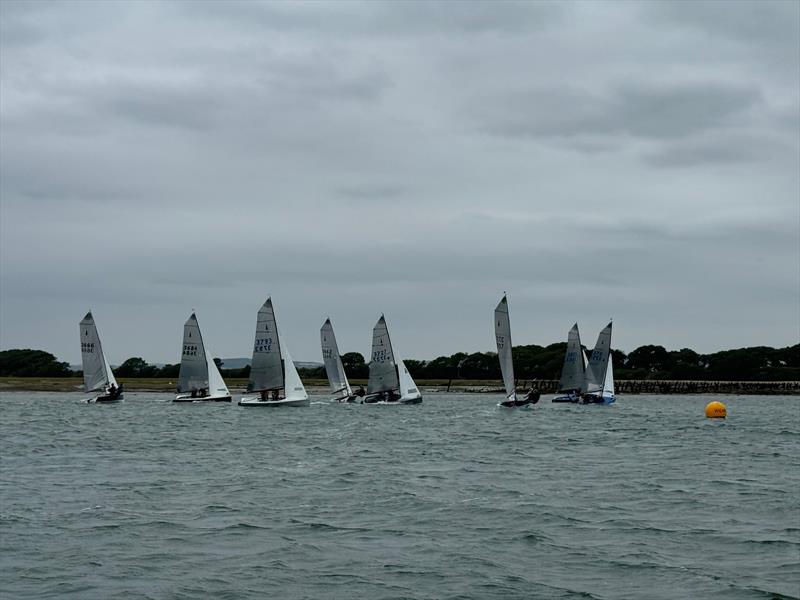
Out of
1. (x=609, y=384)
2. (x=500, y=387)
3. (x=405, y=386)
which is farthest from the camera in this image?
(x=500, y=387)

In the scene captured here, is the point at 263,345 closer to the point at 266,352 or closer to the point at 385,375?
the point at 266,352

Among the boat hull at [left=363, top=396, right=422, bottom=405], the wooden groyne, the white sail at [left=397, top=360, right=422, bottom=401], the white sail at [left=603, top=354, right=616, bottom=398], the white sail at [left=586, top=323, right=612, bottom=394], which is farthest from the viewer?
the wooden groyne

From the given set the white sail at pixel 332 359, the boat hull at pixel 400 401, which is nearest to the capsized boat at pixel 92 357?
the white sail at pixel 332 359

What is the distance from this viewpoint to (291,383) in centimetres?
8306

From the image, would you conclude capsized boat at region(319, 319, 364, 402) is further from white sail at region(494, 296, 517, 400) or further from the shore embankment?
the shore embankment

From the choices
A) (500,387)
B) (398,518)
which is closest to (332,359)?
(500,387)

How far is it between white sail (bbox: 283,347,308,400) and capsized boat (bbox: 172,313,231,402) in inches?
324

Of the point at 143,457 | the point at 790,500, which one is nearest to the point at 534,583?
the point at 790,500

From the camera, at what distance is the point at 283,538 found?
21109 millimetres

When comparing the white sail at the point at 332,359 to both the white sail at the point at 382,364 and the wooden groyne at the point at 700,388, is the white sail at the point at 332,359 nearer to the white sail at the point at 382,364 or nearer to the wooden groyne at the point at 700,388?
the white sail at the point at 382,364

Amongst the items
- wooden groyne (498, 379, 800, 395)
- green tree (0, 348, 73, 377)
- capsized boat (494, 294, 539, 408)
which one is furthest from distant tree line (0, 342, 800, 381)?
capsized boat (494, 294, 539, 408)

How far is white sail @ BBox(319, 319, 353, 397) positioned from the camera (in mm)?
94750

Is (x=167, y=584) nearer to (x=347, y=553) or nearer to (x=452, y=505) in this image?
(x=347, y=553)

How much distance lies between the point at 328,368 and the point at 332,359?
2.82 ft
